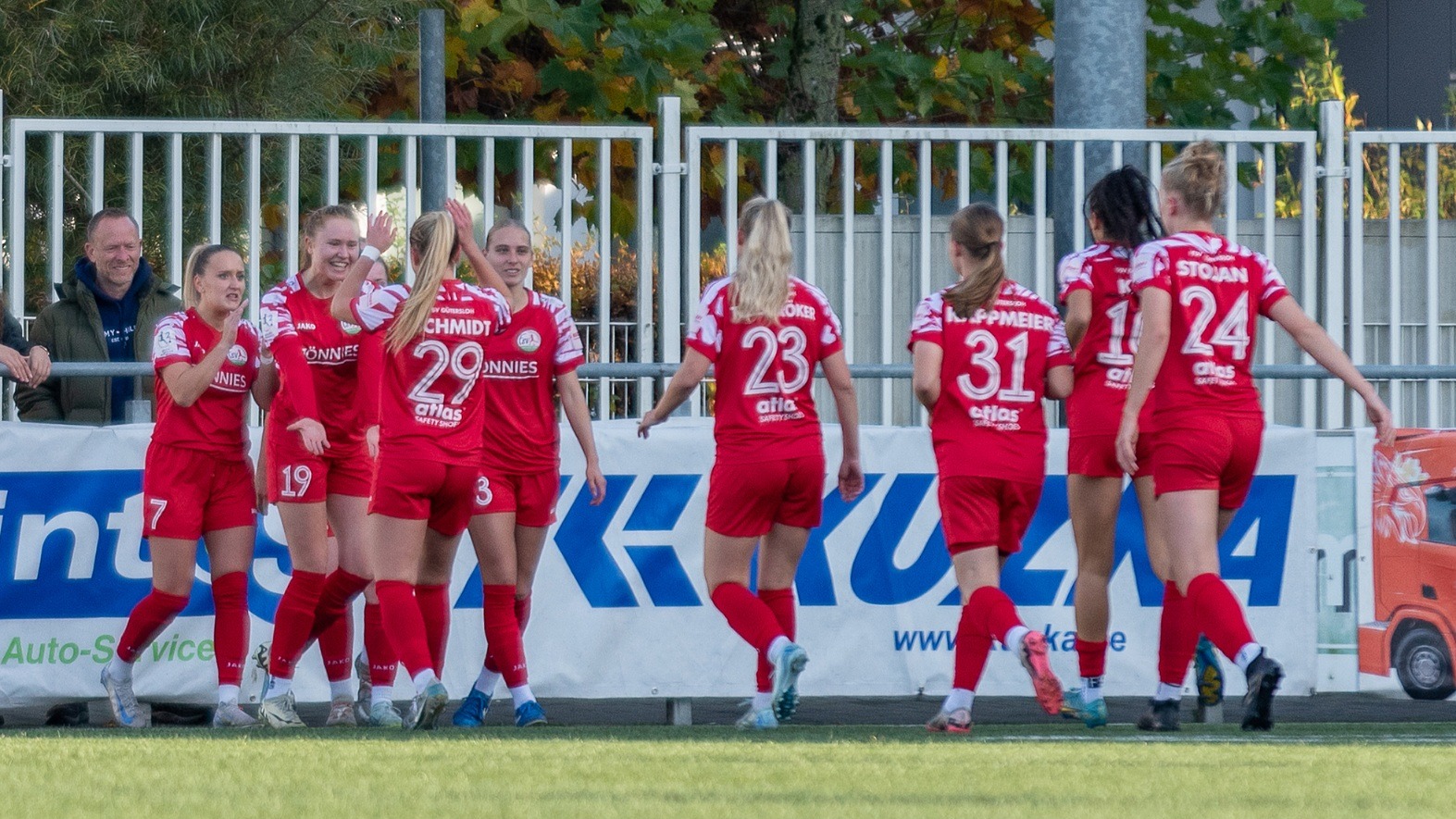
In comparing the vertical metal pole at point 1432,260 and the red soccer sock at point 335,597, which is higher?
the vertical metal pole at point 1432,260

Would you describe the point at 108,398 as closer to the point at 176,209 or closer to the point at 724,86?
the point at 176,209

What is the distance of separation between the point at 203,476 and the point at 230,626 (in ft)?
1.81

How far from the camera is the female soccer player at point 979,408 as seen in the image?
24.2 ft

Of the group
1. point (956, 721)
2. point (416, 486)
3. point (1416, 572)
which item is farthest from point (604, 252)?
point (1416, 572)

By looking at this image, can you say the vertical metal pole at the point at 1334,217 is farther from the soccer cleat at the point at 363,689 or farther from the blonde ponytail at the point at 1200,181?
the soccer cleat at the point at 363,689

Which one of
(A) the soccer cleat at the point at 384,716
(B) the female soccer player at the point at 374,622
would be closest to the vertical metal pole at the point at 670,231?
(B) the female soccer player at the point at 374,622

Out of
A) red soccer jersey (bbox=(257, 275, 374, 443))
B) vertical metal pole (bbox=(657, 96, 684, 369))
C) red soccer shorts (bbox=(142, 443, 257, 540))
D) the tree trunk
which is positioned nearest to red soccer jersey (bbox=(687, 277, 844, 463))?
red soccer jersey (bbox=(257, 275, 374, 443))

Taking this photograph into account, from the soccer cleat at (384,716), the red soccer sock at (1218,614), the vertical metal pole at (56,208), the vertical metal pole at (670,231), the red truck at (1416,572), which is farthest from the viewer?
the vertical metal pole at (670,231)

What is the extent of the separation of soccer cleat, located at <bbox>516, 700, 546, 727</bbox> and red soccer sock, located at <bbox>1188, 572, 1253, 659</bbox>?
229 centimetres

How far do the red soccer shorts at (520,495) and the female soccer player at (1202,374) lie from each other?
199cm

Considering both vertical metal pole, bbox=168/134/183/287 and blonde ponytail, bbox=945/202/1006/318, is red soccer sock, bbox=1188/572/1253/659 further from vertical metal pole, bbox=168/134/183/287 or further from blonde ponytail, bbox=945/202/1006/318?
vertical metal pole, bbox=168/134/183/287

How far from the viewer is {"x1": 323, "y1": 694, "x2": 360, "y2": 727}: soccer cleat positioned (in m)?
8.05

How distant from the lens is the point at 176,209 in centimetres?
932

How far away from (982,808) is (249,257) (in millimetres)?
5328
